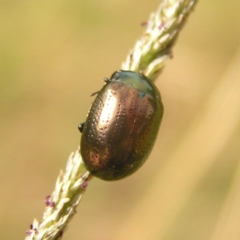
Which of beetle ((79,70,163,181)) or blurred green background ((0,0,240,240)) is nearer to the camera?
beetle ((79,70,163,181))

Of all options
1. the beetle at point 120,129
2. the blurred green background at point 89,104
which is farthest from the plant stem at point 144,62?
the blurred green background at point 89,104

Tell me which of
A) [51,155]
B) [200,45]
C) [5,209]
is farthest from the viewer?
[200,45]

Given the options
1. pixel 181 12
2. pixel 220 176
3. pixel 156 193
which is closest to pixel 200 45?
pixel 220 176

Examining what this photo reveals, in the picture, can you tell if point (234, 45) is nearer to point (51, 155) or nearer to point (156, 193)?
point (156, 193)

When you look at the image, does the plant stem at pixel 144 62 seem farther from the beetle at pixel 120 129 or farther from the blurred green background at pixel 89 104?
the blurred green background at pixel 89 104

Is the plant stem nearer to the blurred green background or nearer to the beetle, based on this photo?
the beetle

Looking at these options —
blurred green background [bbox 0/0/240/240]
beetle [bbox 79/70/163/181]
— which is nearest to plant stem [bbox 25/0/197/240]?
beetle [bbox 79/70/163/181]
